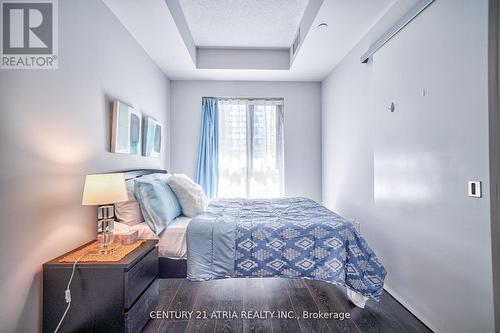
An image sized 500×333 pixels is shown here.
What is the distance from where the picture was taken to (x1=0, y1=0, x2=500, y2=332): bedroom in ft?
4.47

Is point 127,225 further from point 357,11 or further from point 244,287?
→ point 357,11

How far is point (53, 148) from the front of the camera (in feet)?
5.10

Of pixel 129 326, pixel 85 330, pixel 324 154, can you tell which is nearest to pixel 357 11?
pixel 324 154

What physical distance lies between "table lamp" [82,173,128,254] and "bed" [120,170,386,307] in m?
0.35

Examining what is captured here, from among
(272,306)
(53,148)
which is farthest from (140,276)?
(272,306)

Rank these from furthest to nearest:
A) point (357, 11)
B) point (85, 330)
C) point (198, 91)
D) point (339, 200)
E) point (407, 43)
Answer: point (198, 91) < point (339, 200) < point (357, 11) < point (407, 43) < point (85, 330)

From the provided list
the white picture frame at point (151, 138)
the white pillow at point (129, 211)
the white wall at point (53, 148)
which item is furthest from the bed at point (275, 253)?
the white picture frame at point (151, 138)

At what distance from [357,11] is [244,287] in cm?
291

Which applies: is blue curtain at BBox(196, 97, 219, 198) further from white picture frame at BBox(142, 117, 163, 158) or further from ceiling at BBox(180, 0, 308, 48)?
ceiling at BBox(180, 0, 308, 48)

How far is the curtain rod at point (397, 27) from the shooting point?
1.79m

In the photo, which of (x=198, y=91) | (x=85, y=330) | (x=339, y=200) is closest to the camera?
(x=85, y=330)

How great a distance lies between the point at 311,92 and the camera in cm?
429

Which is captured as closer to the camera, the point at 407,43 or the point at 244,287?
the point at 407,43

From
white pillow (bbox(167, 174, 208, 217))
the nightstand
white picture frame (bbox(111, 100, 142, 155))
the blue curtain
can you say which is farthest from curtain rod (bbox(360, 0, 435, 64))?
the nightstand
